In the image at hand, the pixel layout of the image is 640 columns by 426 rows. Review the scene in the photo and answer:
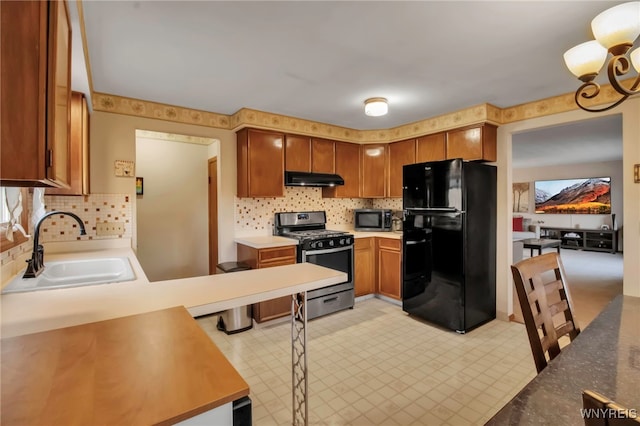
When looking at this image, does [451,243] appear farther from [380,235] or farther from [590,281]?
[590,281]

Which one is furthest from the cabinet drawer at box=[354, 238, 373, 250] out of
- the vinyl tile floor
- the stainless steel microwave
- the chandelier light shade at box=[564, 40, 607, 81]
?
the chandelier light shade at box=[564, 40, 607, 81]

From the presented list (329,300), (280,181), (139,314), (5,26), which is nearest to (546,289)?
(139,314)

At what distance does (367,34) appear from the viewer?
178 centimetres

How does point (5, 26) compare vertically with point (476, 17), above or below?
below

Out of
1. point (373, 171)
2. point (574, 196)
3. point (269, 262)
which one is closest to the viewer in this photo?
point (269, 262)

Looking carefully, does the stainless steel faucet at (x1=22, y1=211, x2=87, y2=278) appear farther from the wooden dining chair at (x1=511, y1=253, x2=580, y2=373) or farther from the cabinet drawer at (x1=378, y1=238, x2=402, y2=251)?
the cabinet drawer at (x1=378, y1=238, x2=402, y2=251)

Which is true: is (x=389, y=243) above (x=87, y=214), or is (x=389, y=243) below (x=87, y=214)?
below

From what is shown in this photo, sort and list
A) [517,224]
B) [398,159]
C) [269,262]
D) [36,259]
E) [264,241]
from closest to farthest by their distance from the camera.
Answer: [36,259], [269,262], [264,241], [398,159], [517,224]

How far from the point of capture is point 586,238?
25.7 ft

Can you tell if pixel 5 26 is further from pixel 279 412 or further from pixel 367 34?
pixel 279 412

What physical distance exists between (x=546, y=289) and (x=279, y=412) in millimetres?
1623

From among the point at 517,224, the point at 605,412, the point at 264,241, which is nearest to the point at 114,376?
the point at 605,412

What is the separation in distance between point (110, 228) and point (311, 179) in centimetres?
211

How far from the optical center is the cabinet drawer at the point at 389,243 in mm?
3730
